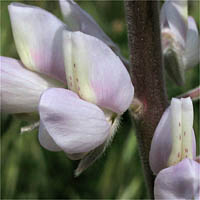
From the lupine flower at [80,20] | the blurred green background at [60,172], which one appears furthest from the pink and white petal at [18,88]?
the blurred green background at [60,172]

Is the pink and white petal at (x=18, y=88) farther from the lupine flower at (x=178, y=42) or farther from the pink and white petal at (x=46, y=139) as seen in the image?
the lupine flower at (x=178, y=42)

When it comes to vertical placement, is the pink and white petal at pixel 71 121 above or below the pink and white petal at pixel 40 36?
below

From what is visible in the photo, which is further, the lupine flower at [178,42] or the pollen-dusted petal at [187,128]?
the lupine flower at [178,42]

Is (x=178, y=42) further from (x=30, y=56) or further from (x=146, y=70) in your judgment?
(x=30, y=56)

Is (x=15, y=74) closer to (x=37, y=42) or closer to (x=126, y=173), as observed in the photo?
(x=37, y=42)

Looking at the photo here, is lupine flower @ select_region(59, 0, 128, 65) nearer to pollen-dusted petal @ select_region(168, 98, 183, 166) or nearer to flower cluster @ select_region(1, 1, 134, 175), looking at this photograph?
flower cluster @ select_region(1, 1, 134, 175)

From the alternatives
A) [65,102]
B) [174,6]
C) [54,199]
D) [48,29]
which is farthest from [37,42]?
[54,199]

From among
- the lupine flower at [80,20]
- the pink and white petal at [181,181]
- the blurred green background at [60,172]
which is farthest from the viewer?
the blurred green background at [60,172]
